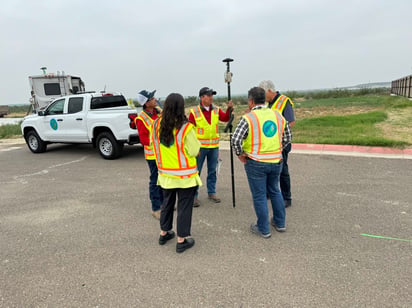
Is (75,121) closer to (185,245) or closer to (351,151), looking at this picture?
(185,245)

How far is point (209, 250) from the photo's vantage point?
3.13m

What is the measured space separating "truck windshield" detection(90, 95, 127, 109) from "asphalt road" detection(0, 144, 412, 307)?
3474 millimetres

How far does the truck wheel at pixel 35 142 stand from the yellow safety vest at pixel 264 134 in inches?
337

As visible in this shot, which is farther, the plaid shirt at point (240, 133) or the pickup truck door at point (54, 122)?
the pickup truck door at point (54, 122)

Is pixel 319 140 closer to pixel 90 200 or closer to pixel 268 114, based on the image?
pixel 268 114

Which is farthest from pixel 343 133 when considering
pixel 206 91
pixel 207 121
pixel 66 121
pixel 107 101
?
pixel 66 121

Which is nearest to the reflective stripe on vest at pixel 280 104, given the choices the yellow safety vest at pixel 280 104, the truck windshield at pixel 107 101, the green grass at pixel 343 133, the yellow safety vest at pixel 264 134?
the yellow safety vest at pixel 280 104

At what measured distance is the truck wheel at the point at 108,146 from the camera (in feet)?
25.3

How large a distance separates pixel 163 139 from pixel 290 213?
88.2 inches

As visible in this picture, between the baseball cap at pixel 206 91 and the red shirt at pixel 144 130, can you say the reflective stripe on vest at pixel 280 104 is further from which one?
the red shirt at pixel 144 130

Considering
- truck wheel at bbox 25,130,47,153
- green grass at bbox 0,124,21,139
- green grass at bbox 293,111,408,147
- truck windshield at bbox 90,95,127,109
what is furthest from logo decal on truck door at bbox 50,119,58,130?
green grass at bbox 293,111,408,147

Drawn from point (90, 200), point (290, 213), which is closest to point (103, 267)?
point (90, 200)

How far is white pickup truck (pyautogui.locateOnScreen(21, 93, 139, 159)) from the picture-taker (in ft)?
24.9

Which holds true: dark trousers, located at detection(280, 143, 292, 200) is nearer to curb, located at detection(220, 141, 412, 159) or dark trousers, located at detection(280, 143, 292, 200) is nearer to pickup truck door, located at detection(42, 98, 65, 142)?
curb, located at detection(220, 141, 412, 159)
